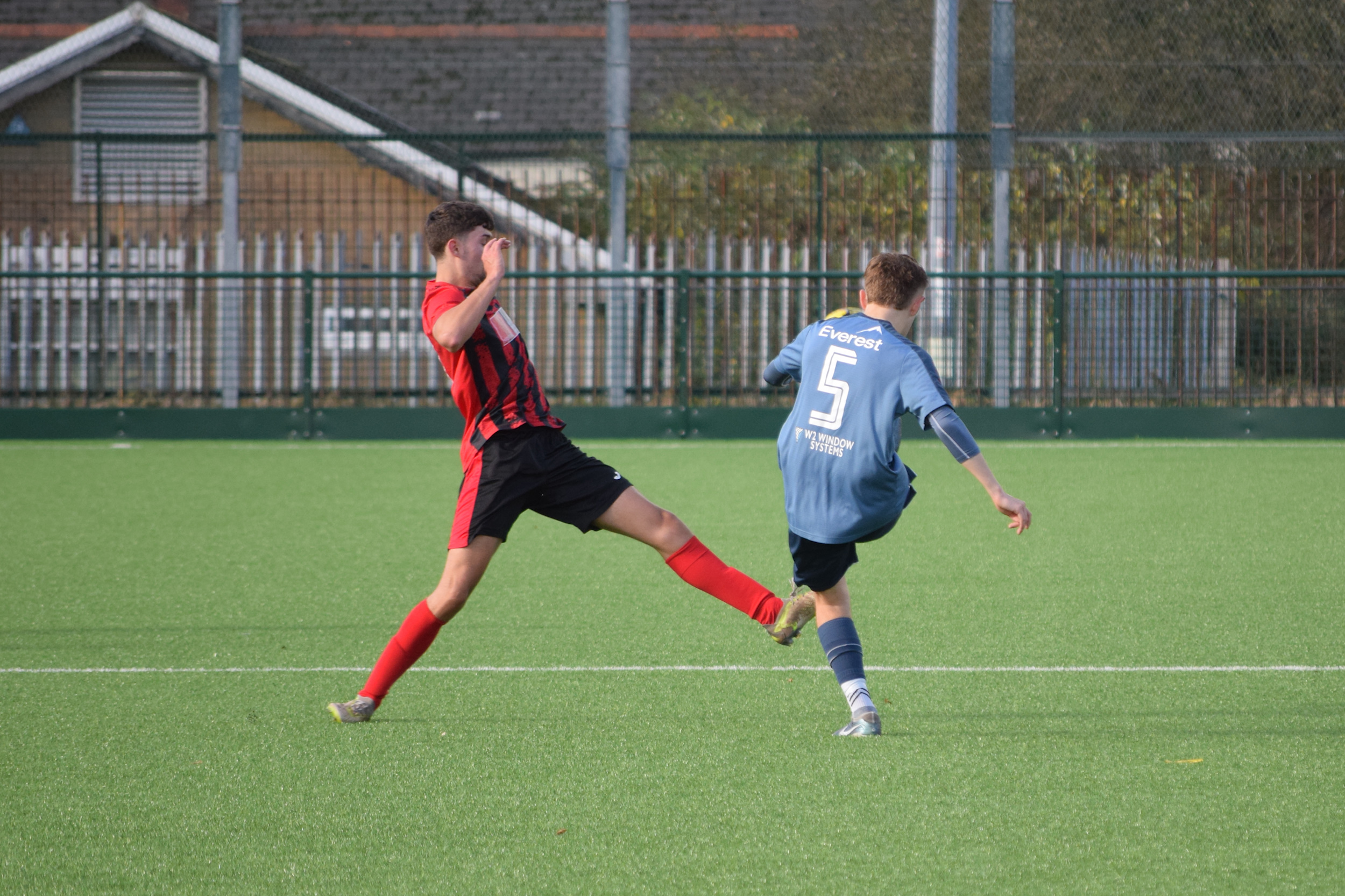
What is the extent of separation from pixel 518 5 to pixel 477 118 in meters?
2.59

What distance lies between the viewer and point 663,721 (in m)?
4.77

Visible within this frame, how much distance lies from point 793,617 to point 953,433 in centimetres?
93

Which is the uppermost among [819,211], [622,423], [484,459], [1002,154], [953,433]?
[1002,154]

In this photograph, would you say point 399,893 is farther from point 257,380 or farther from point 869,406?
point 257,380

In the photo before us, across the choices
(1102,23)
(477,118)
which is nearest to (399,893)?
(1102,23)

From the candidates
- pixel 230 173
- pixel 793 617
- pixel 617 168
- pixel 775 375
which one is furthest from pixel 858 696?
pixel 230 173

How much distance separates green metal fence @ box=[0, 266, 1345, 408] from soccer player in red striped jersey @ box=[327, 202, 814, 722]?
9.67 m

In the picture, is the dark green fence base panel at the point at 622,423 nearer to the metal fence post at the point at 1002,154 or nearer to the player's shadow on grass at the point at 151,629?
the metal fence post at the point at 1002,154

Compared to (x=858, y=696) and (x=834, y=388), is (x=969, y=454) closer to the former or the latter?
(x=834, y=388)

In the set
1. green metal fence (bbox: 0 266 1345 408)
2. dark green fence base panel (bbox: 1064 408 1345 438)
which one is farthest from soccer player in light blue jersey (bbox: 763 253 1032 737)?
dark green fence base panel (bbox: 1064 408 1345 438)

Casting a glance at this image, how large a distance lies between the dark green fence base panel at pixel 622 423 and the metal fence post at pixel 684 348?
0.05 m

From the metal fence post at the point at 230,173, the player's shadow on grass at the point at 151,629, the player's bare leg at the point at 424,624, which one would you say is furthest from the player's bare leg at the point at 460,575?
the metal fence post at the point at 230,173

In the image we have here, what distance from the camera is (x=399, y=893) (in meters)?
3.31

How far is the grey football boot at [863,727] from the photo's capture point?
14.8 ft
